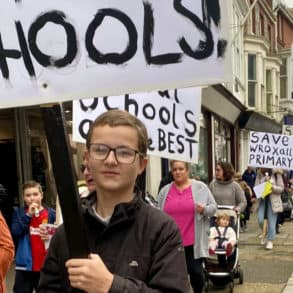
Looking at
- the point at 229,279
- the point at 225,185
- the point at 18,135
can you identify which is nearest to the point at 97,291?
the point at 229,279

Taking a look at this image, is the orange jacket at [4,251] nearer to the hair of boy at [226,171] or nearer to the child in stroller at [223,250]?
the child in stroller at [223,250]

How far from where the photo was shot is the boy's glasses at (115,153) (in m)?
2.02

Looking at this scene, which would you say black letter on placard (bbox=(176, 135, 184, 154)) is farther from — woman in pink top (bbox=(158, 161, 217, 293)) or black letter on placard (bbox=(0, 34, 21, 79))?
black letter on placard (bbox=(0, 34, 21, 79))

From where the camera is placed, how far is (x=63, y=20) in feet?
6.76

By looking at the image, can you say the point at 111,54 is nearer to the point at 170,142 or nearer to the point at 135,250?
the point at 135,250

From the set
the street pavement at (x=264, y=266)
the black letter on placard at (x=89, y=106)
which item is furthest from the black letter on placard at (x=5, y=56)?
the street pavement at (x=264, y=266)

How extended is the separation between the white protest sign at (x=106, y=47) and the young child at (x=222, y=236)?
5.27m

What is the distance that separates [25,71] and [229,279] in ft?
18.8

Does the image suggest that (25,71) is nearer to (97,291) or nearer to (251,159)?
(97,291)

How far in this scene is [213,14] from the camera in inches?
88.6

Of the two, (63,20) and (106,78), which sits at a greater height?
(63,20)

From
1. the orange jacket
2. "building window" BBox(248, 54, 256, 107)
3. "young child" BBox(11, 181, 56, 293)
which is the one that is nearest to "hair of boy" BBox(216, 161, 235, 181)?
"young child" BBox(11, 181, 56, 293)

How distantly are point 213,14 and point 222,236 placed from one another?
5.44 m

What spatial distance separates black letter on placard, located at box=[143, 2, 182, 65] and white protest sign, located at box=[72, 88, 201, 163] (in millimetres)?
Result: 2909
